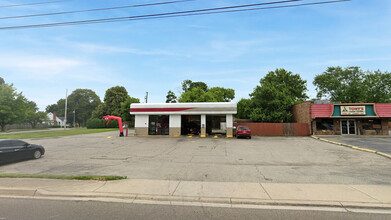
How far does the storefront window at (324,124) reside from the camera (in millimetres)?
28500

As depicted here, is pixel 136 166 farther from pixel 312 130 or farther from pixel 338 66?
pixel 338 66

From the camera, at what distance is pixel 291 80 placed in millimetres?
47344

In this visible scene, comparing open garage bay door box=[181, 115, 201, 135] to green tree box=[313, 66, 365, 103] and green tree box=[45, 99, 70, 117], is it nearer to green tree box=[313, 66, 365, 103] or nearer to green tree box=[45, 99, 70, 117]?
green tree box=[313, 66, 365, 103]

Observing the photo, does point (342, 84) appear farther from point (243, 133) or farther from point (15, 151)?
point (15, 151)

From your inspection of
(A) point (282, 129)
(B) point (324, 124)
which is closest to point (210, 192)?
(A) point (282, 129)

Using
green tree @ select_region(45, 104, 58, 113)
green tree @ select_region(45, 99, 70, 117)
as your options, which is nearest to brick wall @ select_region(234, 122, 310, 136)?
green tree @ select_region(45, 99, 70, 117)

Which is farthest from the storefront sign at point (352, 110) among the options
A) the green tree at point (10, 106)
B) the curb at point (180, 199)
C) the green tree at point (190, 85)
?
the green tree at point (10, 106)

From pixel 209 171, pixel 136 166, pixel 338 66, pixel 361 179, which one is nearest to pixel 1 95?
pixel 136 166

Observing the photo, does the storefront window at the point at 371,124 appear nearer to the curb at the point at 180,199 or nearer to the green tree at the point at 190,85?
the curb at the point at 180,199

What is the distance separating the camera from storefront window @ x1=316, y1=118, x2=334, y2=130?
93.5 feet

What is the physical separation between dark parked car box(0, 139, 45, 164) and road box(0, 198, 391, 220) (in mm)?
7524

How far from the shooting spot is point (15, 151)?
11.5m

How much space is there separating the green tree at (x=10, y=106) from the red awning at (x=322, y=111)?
55014 mm

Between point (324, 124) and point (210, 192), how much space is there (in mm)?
28408
